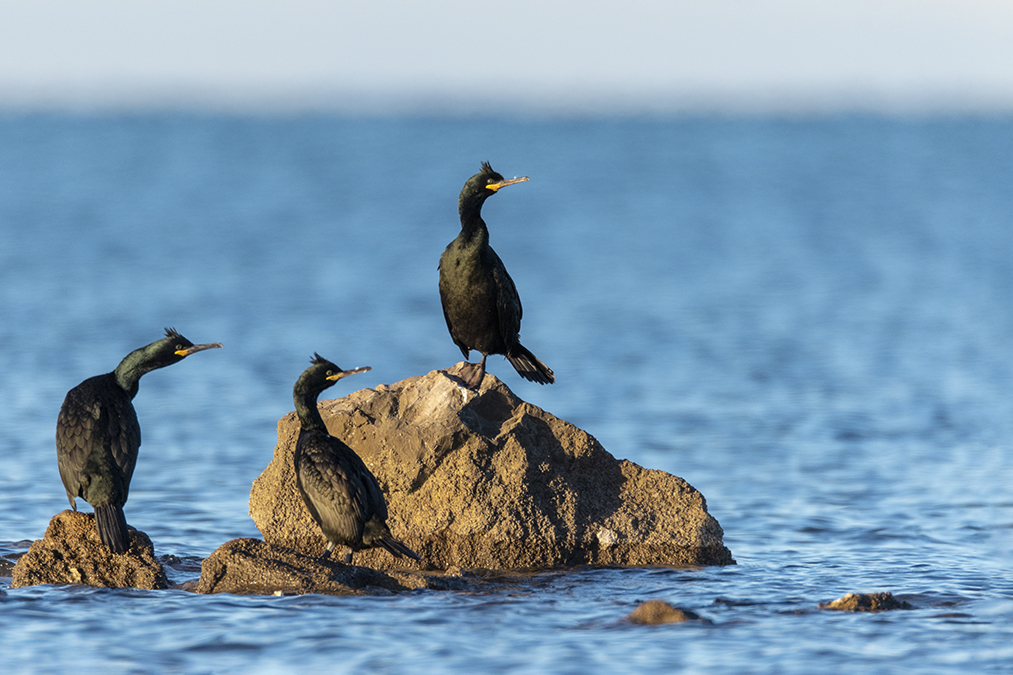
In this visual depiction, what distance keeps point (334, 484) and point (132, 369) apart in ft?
4.82

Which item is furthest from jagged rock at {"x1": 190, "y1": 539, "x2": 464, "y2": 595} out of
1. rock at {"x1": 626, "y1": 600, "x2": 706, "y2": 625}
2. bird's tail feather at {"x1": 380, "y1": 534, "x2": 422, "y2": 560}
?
rock at {"x1": 626, "y1": 600, "x2": 706, "y2": 625}

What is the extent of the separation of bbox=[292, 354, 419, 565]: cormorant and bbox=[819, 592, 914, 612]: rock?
2.44 meters

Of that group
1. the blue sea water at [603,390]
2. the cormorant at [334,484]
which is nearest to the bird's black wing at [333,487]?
the cormorant at [334,484]

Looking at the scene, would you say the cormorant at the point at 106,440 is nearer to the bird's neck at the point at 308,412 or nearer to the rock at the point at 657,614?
the bird's neck at the point at 308,412

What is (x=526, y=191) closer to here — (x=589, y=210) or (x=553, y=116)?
(x=589, y=210)

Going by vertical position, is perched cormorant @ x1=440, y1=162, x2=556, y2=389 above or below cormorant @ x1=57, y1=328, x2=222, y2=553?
above

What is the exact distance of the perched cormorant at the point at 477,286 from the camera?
8883 millimetres

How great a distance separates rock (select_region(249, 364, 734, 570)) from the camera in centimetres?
824

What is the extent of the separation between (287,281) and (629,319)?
9.13 m

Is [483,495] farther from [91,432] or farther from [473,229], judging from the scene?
[91,432]

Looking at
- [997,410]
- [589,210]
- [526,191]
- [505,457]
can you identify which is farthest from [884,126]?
[505,457]

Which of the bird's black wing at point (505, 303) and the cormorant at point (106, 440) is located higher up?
the bird's black wing at point (505, 303)

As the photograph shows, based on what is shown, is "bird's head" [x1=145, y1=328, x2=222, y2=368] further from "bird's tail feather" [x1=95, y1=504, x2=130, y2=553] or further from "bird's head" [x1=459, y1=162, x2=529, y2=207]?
"bird's head" [x1=459, y1=162, x2=529, y2=207]

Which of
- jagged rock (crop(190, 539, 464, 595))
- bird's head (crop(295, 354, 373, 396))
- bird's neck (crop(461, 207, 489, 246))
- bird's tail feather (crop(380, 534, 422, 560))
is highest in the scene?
bird's neck (crop(461, 207, 489, 246))
